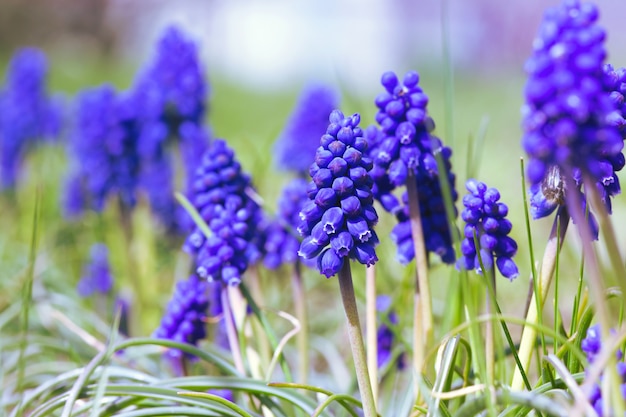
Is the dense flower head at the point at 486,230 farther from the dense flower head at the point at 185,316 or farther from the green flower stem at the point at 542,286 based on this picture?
the dense flower head at the point at 185,316

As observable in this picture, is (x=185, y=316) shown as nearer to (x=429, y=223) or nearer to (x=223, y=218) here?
(x=223, y=218)

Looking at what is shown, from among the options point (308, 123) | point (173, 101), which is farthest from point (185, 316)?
point (308, 123)

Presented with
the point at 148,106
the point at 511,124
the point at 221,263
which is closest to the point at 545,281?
the point at 221,263

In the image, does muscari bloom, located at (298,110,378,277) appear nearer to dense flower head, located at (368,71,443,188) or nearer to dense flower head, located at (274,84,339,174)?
dense flower head, located at (368,71,443,188)

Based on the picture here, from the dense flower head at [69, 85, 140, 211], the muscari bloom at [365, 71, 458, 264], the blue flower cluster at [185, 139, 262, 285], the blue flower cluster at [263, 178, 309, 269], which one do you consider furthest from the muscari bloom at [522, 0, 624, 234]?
the dense flower head at [69, 85, 140, 211]

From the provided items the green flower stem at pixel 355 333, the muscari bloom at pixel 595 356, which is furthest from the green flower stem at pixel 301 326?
the muscari bloom at pixel 595 356

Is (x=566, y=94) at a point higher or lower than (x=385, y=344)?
higher

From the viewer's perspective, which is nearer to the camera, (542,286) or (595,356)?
(595,356)
